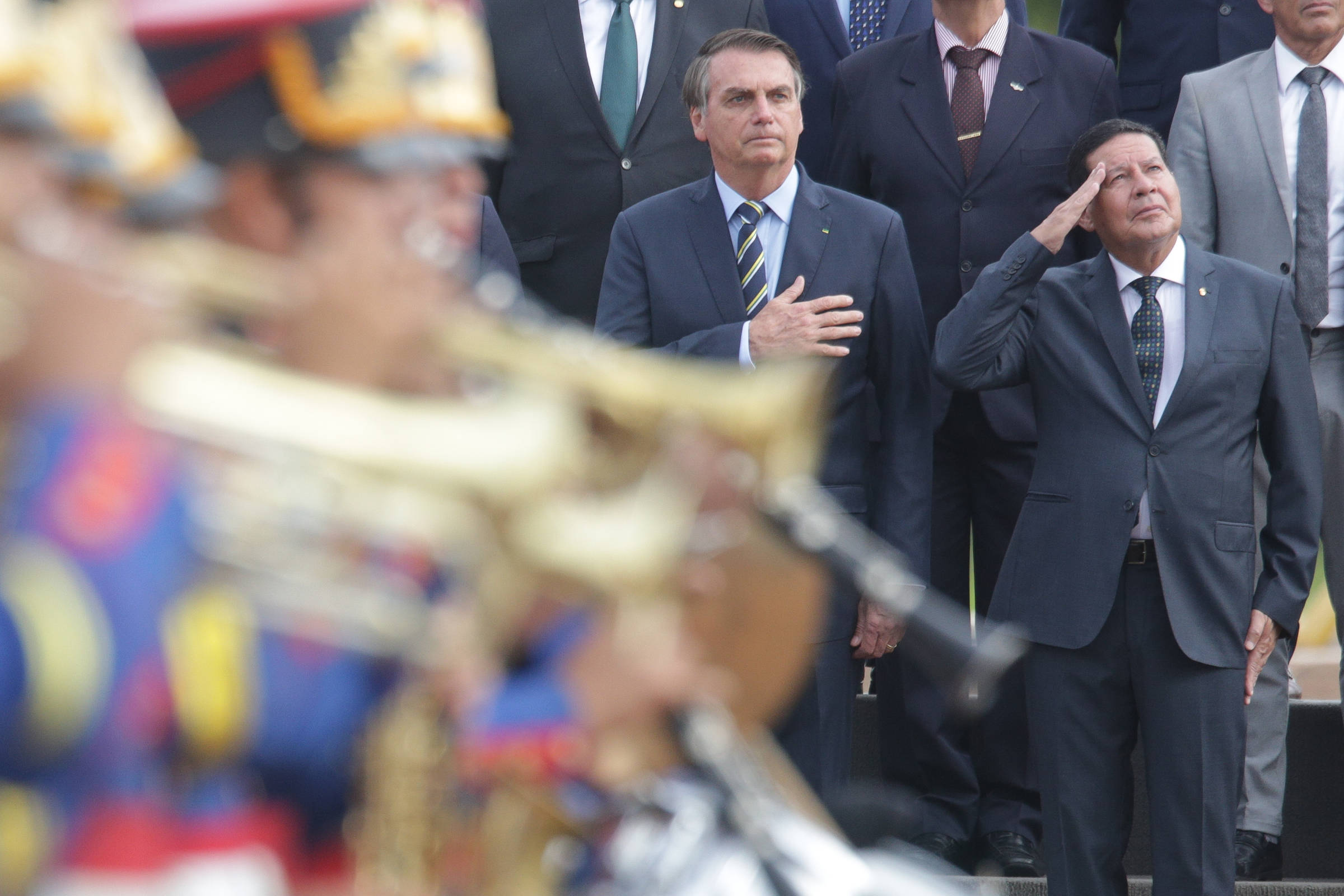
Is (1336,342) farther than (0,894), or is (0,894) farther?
(1336,342)

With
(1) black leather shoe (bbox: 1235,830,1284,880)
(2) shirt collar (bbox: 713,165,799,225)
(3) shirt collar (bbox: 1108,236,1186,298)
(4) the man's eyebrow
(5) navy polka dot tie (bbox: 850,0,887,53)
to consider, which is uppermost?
(5) navy polka dot tie (bbox: 850,0,887,53)

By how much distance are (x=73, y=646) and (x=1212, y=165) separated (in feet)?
16.7

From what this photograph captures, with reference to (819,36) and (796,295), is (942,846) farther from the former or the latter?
(819,36)

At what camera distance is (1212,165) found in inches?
241

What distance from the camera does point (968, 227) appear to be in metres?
6.04

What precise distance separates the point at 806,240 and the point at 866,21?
1.73 metres

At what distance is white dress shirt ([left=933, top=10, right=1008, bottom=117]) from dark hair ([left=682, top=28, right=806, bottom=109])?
1.99 feet

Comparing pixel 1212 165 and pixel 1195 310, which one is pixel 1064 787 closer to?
pixel 1195 310

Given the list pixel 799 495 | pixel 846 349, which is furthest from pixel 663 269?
pixel 799 495

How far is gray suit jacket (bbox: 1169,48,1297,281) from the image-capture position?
6016mm

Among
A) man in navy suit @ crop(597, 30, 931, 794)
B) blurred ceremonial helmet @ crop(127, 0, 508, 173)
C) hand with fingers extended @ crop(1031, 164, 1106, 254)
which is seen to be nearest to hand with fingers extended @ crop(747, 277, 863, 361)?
man in navy suit @ crop(597, 30, 931, 794)

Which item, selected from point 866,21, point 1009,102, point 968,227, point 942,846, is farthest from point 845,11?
point 942,846

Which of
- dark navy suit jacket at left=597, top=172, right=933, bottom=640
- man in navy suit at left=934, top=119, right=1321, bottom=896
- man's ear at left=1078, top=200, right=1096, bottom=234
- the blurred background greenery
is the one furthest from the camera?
the blurred background greenery

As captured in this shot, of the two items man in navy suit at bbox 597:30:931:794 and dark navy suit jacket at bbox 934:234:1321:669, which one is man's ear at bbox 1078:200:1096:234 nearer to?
dark navy suit jacket at bbox 934:234:1321:669
